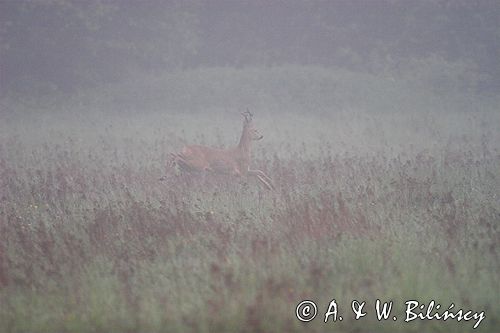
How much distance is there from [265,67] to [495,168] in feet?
66.5

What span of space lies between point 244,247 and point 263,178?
4.11 m

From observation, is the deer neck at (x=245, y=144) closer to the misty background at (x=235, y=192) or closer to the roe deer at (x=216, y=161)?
the roe deer at (x=216, y=161)

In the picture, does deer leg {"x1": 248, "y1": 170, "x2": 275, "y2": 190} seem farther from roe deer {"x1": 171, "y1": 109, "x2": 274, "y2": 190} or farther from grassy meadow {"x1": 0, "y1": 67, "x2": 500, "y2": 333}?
grassy meadow {"x1": 0, "y1": 67, "x2": 500, "y2": 333}

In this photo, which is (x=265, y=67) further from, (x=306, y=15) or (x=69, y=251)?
(x=69, y=251)

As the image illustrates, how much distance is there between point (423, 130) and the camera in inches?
712

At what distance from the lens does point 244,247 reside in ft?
21.6

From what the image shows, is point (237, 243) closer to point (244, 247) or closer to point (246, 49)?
point (244, 247)

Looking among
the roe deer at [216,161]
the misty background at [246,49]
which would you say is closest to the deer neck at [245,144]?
the roe deer at [216,161]

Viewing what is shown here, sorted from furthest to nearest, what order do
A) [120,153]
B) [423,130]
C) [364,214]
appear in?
[423,130] < [120,153] < [364,214]

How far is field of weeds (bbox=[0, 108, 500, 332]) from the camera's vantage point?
5414 millimetres

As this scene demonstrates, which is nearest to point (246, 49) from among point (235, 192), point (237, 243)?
point (235, 192)

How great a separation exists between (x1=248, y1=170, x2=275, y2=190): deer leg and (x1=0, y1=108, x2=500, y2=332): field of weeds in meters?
0.16

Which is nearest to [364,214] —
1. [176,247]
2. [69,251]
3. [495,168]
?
[176,247]

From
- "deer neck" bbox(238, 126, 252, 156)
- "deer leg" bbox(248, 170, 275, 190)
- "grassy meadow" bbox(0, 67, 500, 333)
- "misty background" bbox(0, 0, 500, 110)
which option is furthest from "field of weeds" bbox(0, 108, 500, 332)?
"misty background" bbox(0, 0, 500, 110)
